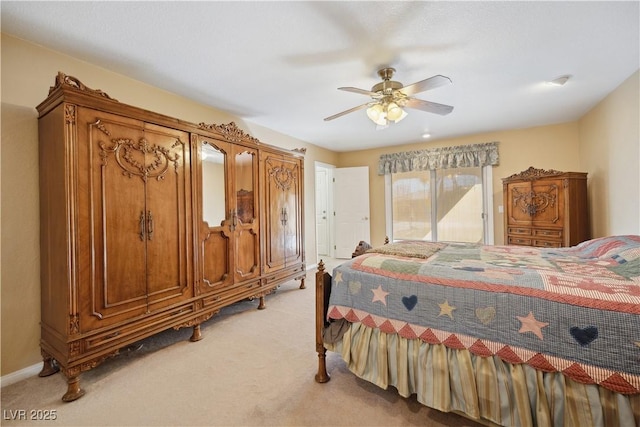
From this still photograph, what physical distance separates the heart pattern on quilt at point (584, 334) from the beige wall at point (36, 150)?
2471 mm

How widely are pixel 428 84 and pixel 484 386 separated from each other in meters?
2.01

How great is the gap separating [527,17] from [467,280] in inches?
71.9

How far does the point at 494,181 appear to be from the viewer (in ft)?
15.0

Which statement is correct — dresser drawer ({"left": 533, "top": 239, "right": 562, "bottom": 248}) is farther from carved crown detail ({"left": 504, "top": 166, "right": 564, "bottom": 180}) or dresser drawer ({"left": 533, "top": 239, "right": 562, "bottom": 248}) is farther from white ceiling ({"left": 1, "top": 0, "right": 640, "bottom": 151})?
white ceiling ({"left": 1, "top": 0, "right": 640, "bottom": 151})

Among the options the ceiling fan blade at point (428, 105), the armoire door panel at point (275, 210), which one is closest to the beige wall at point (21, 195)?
the armoire door panel at point (275, 210)

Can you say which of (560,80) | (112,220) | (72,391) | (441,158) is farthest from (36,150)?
(441,158)

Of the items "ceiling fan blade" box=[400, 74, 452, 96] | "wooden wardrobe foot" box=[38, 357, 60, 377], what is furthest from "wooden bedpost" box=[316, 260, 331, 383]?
"wooden wardrobe foot" box=[38, 357, 60, 377]

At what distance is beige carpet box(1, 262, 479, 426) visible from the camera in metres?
1.54

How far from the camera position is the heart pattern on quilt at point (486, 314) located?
1.36 metres

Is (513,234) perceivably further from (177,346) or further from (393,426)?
(177,346)

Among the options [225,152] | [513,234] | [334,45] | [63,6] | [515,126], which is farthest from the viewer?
[515,126]

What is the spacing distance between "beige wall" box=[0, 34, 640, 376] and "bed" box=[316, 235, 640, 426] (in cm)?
167

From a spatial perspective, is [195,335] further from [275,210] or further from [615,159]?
[615,159]

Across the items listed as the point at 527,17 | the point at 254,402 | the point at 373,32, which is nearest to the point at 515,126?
the point at 527,17
